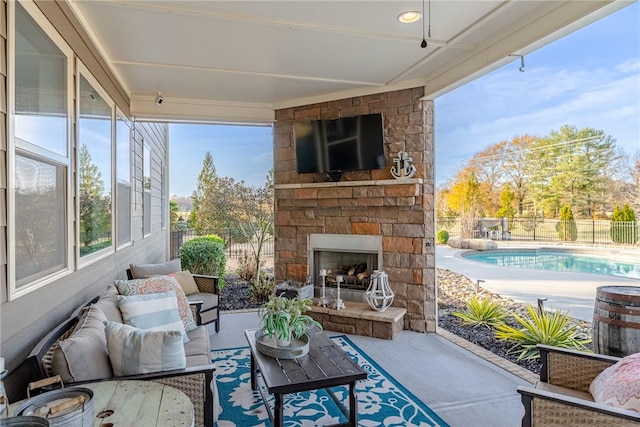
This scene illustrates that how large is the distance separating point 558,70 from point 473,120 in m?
1.68

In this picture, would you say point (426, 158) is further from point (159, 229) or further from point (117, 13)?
point (159, 229)

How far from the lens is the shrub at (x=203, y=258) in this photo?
6223mm

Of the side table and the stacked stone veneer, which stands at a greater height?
the stacked stone veneer

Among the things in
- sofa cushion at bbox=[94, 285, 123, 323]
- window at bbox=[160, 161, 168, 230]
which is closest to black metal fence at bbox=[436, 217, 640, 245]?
sofa cushion at bbox=[94, 285, 123, 323]

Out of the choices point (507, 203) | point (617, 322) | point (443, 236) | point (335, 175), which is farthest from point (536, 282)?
point (617, 322)

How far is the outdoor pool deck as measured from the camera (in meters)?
4.67

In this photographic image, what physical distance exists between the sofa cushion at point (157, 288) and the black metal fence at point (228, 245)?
4.01 m

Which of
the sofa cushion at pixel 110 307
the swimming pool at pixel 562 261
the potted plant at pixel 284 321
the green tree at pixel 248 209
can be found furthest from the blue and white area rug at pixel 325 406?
the green tree at pixel 248 209

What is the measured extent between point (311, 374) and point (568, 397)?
1248 millimetres

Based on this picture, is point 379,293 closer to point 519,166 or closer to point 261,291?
point 261,291

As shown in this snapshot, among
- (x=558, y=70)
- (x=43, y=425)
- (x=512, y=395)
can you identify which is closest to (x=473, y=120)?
(x=558, y=70)

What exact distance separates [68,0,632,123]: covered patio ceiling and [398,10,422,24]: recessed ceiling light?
0.05m

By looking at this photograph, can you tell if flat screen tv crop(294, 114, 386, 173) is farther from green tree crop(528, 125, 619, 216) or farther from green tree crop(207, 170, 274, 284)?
green tree crop(528, 125, 619, 216)

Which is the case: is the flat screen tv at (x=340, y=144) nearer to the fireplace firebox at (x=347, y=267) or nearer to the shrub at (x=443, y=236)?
the fireplace firebox at (x=347, y=267)
